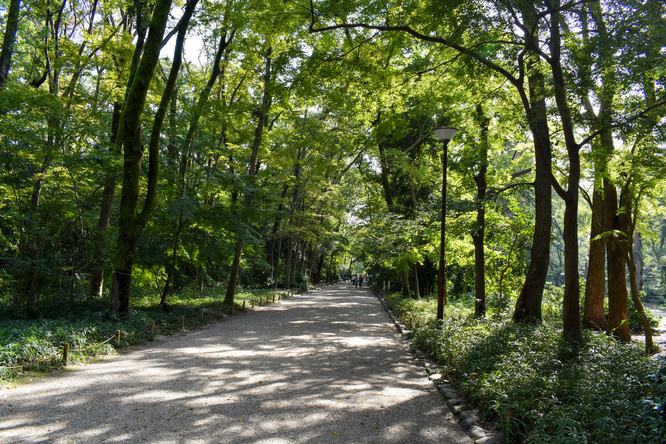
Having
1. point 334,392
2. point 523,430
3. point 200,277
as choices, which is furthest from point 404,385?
point 200,277

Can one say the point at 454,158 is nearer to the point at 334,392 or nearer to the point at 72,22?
the point at 334,392

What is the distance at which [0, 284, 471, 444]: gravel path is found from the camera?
13.8 feet

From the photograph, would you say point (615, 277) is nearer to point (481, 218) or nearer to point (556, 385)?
point (481, 218)

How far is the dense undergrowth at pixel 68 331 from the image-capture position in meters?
6.12

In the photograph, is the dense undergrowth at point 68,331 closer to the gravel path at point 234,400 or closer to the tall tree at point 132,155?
the gravel path at point 234,400

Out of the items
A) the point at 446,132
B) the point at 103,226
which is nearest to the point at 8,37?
the point at 103,226

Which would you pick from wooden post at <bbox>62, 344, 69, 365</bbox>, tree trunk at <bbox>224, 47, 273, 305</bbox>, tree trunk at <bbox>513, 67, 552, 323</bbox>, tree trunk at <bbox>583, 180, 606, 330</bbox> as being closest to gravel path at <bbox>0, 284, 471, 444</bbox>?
wooden post at <bbox>62, 344, 69, 365</bbox>

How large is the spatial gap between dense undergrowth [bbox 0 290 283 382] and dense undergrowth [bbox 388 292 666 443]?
671 centimetres

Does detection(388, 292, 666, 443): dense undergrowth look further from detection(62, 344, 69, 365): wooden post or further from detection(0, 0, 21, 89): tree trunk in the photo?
detection(0, 0, 21, 89): tree trunk

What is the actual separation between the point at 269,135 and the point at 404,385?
14.2 meters

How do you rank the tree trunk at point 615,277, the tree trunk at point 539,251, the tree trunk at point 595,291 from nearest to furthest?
the tree trunk at point 539,251 → the tree trunk at point 615,277 → the tree trunk at point 595,291

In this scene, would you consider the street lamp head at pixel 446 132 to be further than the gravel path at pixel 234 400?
Yes

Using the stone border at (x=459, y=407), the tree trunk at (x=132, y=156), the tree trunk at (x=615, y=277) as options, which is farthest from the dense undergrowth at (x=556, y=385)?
the tree trunk at (x=132, y=156)

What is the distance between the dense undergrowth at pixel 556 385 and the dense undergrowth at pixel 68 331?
22.0 ft
